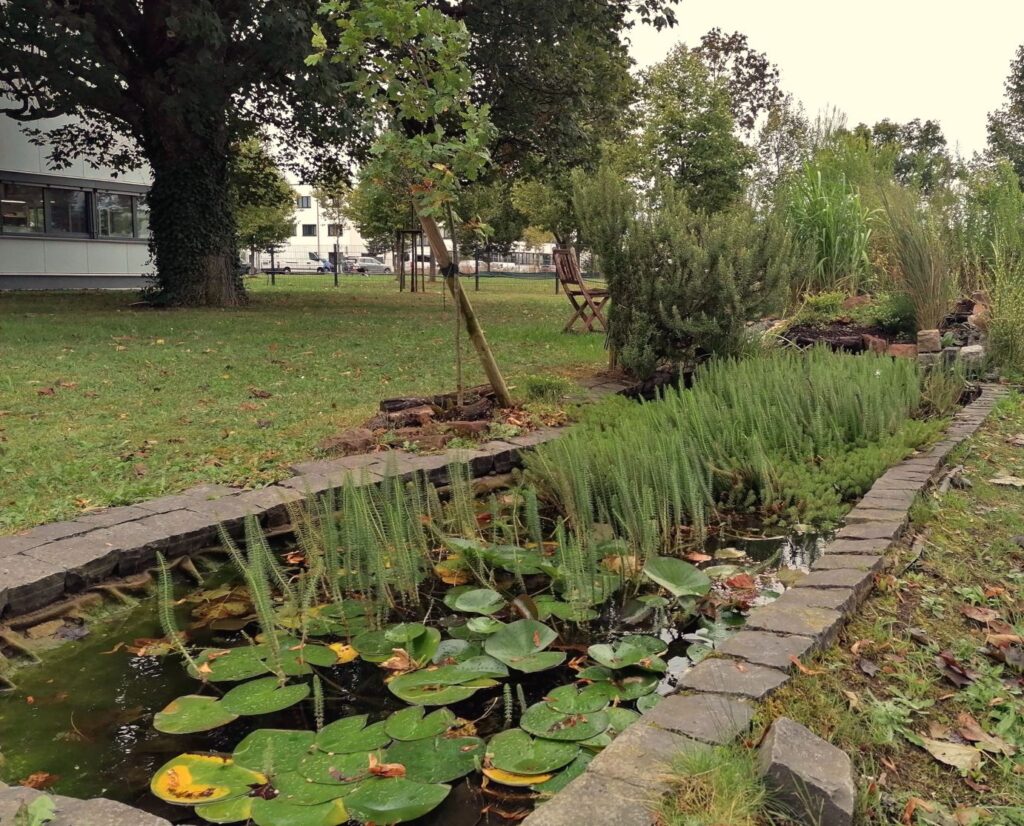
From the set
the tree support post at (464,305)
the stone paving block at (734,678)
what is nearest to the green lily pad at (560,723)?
the stone paving block at (734,678)

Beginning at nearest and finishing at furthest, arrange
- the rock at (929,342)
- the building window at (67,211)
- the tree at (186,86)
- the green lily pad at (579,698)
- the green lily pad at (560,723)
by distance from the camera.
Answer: the green lily pad at (560,723), the green lily pad at (579,698), the rock at (929,342), the tree at (186,86), the building window at (67,211)

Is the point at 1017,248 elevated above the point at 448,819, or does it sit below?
above

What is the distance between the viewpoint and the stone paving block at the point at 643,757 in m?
1.59

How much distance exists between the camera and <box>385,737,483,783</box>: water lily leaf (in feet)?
6.28

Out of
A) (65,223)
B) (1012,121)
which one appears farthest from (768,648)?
(1012,121)

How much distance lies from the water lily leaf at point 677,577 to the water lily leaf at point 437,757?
992mm

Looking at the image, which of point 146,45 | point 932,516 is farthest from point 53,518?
point 146,45

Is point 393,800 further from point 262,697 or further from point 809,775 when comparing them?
point 809,775

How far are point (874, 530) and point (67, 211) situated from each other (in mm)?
23664

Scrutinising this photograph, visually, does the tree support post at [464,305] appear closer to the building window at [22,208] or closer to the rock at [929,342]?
the rock at [929,342]

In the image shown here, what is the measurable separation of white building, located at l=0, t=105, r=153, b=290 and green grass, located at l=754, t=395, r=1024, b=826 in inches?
864

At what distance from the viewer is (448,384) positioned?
Answer: 676 centimetres

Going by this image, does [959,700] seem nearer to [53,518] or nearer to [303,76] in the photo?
[53,518]

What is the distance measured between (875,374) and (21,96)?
47.1 ft
